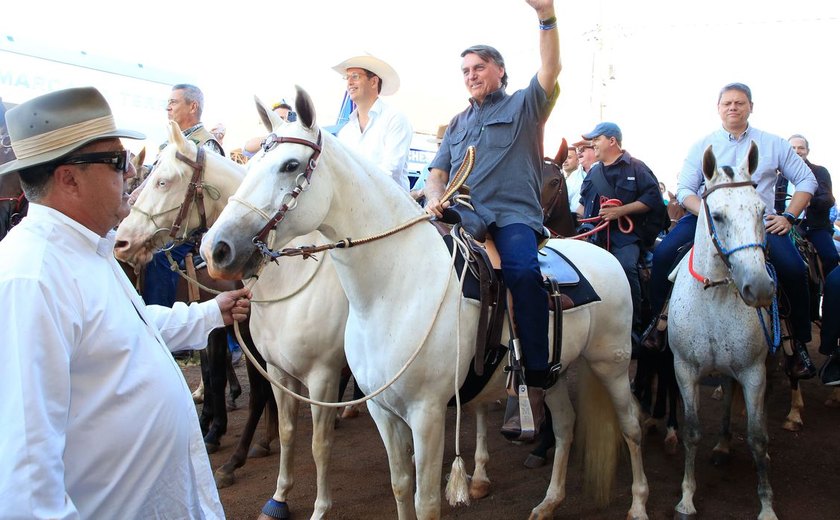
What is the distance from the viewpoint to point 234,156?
26.8ft

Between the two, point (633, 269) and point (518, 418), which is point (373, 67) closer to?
point (518, 418)

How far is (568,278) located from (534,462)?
2.11m

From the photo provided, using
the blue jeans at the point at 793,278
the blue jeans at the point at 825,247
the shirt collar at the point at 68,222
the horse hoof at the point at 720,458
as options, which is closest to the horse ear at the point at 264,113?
the shirt collar at the point at 68,222

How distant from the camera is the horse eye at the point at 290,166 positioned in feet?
8.56

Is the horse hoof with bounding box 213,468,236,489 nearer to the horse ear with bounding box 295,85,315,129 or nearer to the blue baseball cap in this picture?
the horse ear with bounding box 295,85,315,129

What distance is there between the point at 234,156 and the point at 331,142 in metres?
5.76

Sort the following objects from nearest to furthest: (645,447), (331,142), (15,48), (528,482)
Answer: (331,142)
(528,482)
(645,447)
(15,48)

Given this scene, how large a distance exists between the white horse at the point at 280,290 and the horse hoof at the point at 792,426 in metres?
4.34

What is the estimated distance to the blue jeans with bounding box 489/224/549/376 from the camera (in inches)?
125

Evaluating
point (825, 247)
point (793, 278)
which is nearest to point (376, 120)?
point (793, 278)

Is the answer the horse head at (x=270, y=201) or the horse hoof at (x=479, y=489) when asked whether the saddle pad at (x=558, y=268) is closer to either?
the horse head at (x=270, y=201)

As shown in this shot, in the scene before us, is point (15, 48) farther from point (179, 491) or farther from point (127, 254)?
point (179, 491)

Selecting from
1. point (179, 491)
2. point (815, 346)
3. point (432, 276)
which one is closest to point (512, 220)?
point (432, 276)

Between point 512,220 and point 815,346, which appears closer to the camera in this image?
point 512,220
